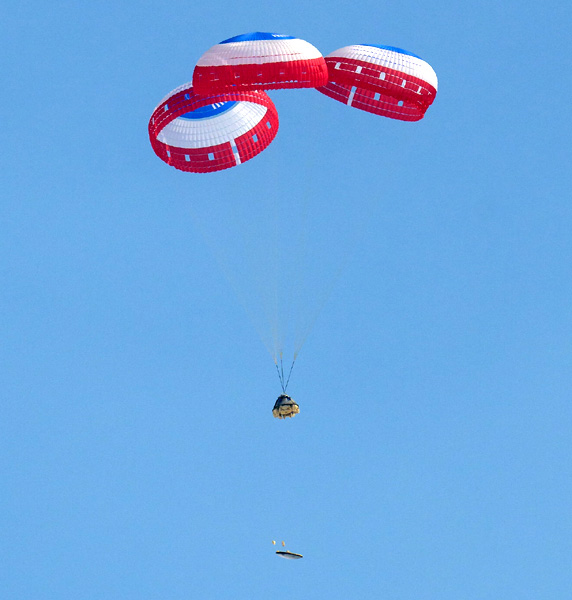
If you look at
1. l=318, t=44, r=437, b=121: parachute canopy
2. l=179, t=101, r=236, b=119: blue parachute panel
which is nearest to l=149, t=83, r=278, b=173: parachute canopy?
l=179, t=101, r=236, b=119: blue parachute panel

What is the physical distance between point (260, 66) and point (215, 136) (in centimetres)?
566

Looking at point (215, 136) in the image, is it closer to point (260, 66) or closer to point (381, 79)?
point (260, 66)

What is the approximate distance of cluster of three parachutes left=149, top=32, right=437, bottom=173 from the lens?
42.1 metres

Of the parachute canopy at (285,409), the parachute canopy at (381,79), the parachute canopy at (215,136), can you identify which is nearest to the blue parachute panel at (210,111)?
the parachute canopy at (215,136)

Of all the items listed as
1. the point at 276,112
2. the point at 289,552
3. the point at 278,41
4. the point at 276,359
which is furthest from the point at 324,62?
the point at 289,552

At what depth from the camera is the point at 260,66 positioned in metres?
41.9

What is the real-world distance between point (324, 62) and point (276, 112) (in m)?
5.47

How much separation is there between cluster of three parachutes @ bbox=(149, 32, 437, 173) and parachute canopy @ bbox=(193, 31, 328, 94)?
29 millimetres

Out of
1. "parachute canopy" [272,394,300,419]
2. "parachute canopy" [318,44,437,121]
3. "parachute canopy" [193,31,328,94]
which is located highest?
"parachute canopy" [318,44,437,121]

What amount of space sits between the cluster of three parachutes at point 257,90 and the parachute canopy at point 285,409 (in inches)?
314

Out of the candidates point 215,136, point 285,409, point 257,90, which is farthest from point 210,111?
point 285,409

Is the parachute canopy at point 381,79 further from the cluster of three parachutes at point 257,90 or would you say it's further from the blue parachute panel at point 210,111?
the blue parachute panel at point 210,111

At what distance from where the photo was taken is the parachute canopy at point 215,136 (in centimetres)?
4709

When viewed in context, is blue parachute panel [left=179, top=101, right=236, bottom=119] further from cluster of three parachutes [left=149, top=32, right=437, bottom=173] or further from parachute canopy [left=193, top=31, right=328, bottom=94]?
parachute canopy [left=193, top=31, right=328, bottom=94]
